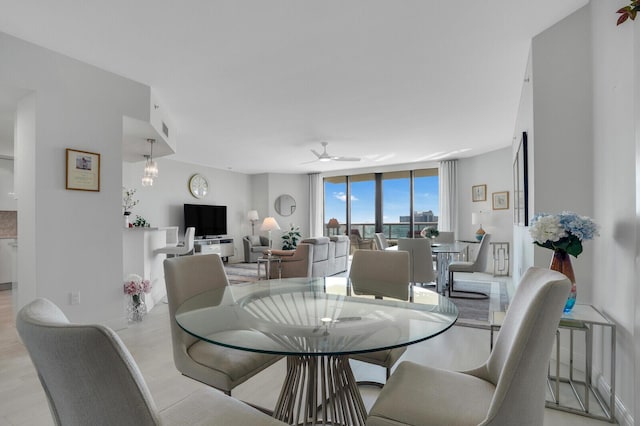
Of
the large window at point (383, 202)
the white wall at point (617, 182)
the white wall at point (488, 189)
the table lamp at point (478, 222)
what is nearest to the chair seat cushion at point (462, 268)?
the table lamp at point (478, 222)

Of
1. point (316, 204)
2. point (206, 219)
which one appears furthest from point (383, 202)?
point (206, 219)

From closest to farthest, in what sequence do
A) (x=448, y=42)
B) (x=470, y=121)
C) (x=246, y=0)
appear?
(x=246, y=0) < (x=448, y=42) < (x=470, y=121)

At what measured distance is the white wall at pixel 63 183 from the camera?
2809 mm

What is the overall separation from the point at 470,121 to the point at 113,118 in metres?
4.42

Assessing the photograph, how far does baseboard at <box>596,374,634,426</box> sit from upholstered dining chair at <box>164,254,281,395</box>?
1.78m

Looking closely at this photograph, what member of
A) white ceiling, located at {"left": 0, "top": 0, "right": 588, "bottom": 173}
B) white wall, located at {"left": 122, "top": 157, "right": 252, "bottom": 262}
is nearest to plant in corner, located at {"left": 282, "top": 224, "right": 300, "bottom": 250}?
white wall, located at {"left": 122, "top": 157, "right": 252, "bottom": 262}

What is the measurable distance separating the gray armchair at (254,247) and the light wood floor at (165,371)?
506 cm

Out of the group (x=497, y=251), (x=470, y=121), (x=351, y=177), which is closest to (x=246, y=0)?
(x=470, y=121)

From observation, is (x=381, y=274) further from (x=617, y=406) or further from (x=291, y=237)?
(x=291, y=237)

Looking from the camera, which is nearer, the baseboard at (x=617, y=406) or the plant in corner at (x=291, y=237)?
the baseboard at (x=617, y=406)

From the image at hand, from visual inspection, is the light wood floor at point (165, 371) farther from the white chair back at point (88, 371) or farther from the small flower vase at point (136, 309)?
the white chair back at point (88, 371)

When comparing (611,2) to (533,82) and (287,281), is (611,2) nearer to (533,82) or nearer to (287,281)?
(533,82)

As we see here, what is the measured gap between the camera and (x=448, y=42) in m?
2.72

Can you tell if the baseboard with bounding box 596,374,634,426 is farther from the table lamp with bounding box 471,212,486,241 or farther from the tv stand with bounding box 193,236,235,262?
the tv stand with bounding box 193,236,235,262
